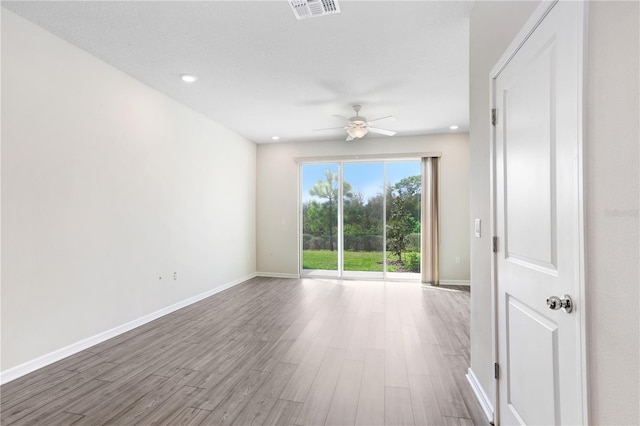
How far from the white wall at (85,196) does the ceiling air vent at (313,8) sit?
2.20 metres

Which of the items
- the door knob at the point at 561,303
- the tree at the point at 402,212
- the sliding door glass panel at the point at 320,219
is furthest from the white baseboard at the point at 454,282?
the door knob at the point at 561,303

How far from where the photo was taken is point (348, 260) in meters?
6.11

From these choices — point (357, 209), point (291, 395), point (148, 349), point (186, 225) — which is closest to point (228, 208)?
point (186, 225)

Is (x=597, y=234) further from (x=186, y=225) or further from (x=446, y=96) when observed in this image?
(x=186, y=225)

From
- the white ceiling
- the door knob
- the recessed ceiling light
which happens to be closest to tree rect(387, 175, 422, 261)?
the white ceiling

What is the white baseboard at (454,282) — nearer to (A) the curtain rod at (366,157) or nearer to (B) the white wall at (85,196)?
(A) the curtain rod at (366,157)

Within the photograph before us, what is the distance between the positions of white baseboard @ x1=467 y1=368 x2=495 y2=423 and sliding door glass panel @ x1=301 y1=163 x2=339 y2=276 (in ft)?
13.4

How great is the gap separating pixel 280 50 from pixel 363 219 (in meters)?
3.84

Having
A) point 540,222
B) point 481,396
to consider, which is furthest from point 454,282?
point 540,222

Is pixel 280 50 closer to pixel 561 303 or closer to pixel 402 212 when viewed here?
pixel 561 303

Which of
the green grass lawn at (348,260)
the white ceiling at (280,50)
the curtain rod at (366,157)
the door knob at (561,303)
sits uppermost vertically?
the white ceiling at (280,50)

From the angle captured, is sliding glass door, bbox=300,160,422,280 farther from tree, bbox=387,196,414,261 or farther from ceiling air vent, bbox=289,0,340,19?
ceiling air vent, bbox=289,0,340,19

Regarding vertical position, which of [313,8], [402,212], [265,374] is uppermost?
[313,8]

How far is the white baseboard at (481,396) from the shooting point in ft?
5.87
